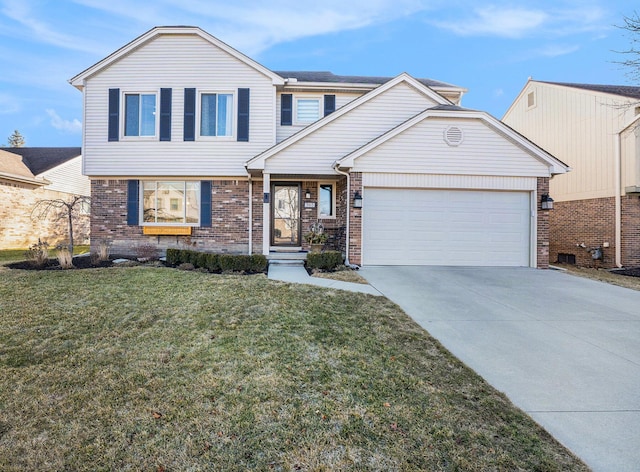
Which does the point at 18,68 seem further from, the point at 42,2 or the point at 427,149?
the point at 427,149

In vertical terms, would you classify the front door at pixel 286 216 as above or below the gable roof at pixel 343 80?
below

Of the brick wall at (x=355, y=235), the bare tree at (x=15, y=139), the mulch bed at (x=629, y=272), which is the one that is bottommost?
the mulch bed at (x=629, y=272)

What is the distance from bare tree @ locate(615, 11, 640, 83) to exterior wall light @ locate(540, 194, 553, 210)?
3.43 metres

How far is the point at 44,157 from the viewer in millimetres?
18938

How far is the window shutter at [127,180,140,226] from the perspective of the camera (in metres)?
11.4

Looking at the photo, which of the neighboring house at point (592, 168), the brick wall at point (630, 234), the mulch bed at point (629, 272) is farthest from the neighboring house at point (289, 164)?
the brick wall at point (630, 234)

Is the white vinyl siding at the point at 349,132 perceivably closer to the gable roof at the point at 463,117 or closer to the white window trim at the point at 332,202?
the gable roof at the point at 463,117

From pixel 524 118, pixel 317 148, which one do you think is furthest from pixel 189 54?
pixel 524 118

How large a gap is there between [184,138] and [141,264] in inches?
171

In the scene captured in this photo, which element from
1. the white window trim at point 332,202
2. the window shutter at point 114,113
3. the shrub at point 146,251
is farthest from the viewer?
the white window trim at point 332,202

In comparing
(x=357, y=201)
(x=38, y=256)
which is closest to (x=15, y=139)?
(x=38, y=256)

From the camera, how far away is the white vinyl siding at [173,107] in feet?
36.7

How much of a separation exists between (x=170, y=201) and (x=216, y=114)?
10.8 ft

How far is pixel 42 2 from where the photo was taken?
14.0 meters
